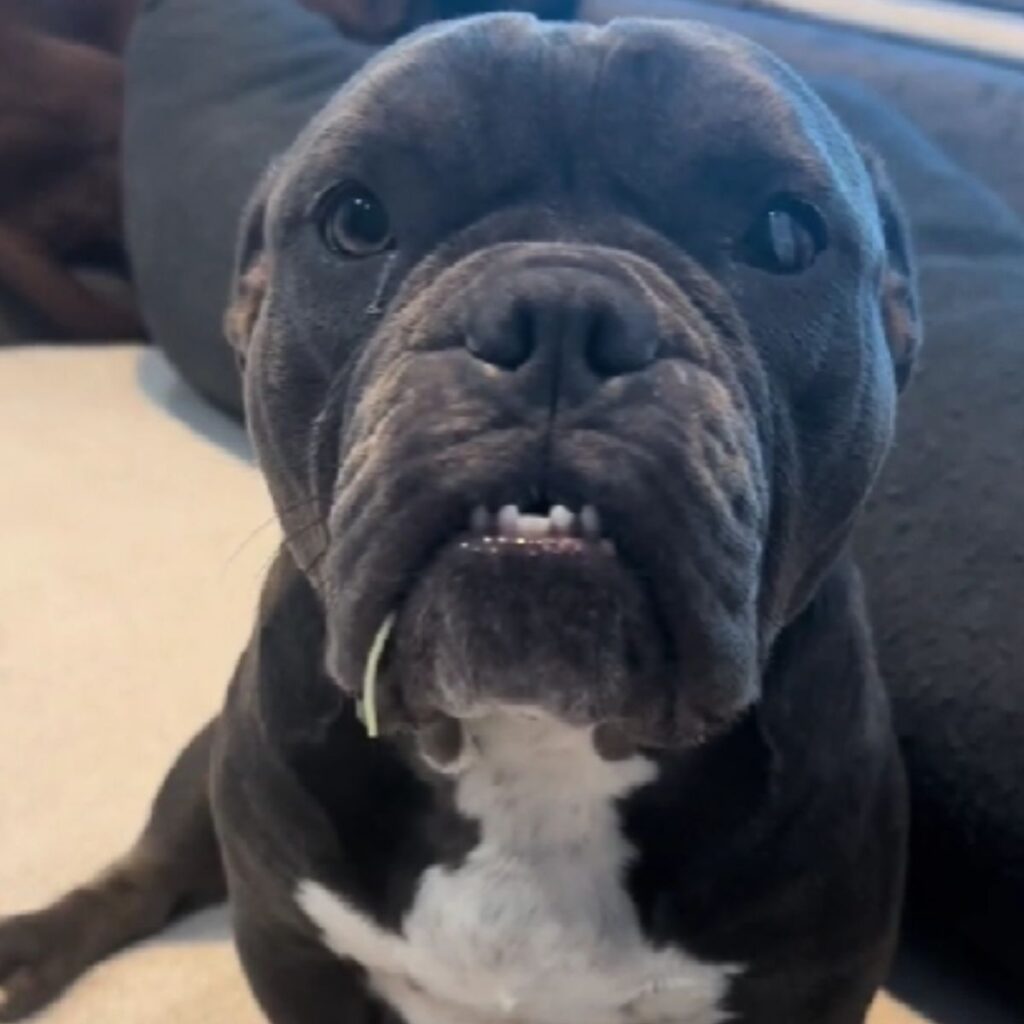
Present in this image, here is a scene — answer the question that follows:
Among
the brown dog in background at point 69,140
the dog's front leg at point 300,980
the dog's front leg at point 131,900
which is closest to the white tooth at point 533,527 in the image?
the dog's front leg at point 300,980

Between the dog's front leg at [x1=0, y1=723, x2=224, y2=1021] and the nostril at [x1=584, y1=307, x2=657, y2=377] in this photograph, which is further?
the dog's front leg at [x1=0, y1=723, x2=224, y2=1021]

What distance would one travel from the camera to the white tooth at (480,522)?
77cm

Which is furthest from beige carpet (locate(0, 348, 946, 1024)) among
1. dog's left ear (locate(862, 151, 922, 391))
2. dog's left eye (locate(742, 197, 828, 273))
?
dog's left eye (locate(742, 197, 828, 273))

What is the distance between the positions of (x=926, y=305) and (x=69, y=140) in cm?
113

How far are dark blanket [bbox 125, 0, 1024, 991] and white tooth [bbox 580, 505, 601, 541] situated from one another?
0.51 meters

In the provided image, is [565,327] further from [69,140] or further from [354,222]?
[69,140]

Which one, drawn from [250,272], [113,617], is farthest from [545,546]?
[113,617]

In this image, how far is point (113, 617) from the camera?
1.60 metres

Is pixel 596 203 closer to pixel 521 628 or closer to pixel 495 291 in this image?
pixel 495 291

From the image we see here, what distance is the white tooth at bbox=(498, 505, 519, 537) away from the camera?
769mm

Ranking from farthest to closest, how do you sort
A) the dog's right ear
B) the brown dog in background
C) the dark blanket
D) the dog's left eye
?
the brown dog in background < the dark blanket < the dog's right ear < the dog's left eye

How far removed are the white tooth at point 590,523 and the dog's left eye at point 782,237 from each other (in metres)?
0.18

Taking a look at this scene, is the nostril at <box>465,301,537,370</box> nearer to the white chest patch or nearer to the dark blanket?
the white chest patch

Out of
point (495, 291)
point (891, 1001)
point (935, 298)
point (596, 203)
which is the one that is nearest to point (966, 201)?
point (935, 298)
